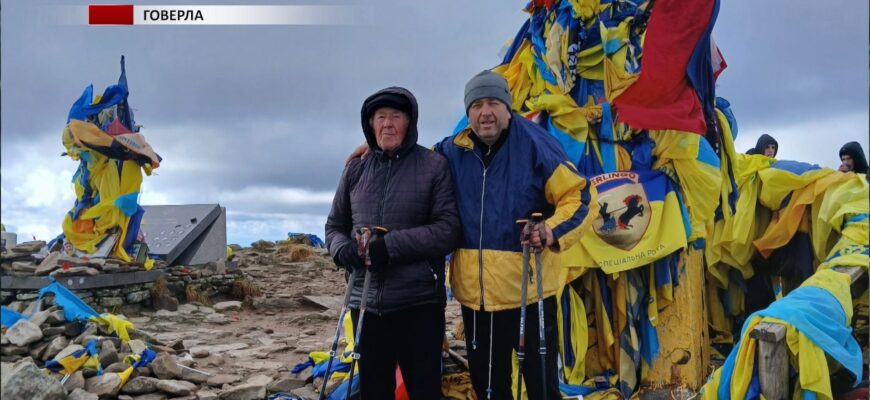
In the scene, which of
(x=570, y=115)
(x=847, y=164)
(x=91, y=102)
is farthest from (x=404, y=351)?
(x=91, y=102)

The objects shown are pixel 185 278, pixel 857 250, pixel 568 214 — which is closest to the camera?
pixel 568 214

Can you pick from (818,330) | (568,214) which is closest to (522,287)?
(568,214)

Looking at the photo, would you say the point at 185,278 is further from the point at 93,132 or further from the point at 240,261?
the point at 240,261

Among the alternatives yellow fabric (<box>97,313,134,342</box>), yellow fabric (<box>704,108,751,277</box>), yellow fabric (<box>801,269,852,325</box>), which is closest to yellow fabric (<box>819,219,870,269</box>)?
yellow fabric (<box>801,269,852,325</box>)

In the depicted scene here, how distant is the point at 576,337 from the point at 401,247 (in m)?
2.95

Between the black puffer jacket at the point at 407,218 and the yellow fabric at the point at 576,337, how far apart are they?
8.22 ft

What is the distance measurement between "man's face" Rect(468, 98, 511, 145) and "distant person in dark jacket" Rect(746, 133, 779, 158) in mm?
7549

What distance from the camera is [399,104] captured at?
11.2ft

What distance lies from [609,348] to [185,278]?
31.1 ft

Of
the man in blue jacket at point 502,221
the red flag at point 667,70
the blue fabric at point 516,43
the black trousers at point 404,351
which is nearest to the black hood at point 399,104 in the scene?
the man in blue jacket at point 502,221

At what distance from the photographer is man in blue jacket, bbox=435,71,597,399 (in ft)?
10.6

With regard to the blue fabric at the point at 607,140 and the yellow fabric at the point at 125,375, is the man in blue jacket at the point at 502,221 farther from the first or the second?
the yellow fabric at the point at 125,375

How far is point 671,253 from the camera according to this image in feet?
17.7

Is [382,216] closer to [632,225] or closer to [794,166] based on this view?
[632,225]
